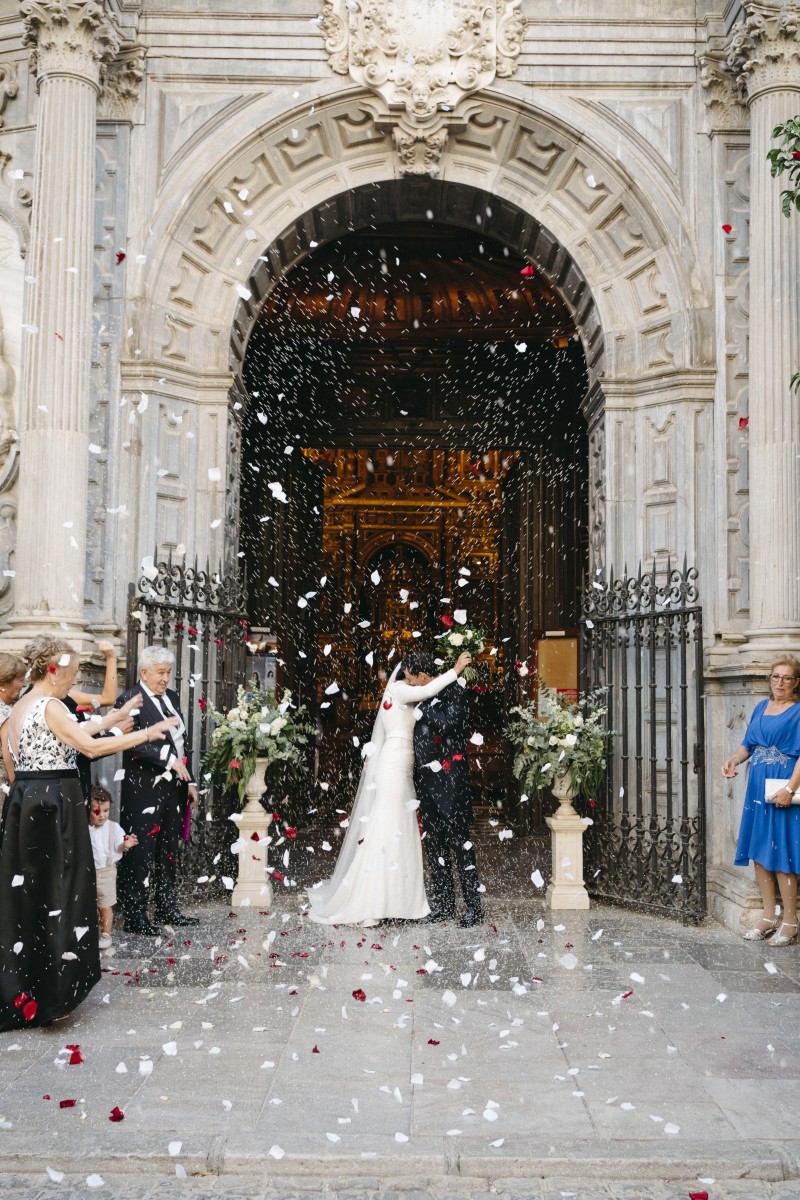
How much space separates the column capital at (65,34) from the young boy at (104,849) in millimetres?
5674

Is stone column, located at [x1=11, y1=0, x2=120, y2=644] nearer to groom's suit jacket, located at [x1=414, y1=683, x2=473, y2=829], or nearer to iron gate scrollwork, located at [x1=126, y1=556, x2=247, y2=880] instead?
iron gate scrollwork, located at [x1=126, y1=556, x2=247, y2=880]

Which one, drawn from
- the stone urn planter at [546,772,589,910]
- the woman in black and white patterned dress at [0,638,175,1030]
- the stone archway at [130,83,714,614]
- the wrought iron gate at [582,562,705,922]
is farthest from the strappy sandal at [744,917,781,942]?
the woman in black and white patterned dress at [0,638,175,1030]

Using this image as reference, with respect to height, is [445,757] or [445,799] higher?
[445,757]

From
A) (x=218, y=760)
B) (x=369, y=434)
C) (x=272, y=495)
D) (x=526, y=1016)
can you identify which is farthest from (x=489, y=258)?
(x=526, y=1016)

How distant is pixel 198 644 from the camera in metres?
10.4

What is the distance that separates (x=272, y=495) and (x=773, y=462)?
8375mm

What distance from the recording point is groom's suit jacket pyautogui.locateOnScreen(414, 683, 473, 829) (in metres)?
8.70

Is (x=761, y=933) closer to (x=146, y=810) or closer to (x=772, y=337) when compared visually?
(x=146, y=810)

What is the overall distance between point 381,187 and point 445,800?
5680mm

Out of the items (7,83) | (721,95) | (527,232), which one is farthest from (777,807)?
(7,83)

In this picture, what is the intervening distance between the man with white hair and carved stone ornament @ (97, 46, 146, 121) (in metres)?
4.93

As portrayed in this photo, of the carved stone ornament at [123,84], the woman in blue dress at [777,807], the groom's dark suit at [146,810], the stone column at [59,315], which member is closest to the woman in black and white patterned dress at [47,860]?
the groom's dark suit at [146,810]

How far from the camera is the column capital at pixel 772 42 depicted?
368 inches

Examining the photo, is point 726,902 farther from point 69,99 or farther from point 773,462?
point 69,99
